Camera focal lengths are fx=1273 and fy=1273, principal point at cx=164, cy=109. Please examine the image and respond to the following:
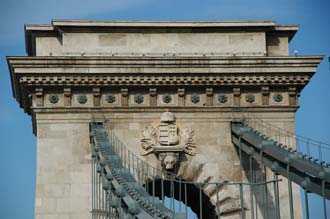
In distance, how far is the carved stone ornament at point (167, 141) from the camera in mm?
41719

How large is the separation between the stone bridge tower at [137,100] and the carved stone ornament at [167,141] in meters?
0.09

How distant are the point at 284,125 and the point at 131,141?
17.0 feet

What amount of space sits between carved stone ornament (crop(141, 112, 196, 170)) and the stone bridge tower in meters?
0.09

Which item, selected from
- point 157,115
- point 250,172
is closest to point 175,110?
point 157,115

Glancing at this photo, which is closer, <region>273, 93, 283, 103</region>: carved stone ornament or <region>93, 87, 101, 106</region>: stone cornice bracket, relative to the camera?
<region>93, 87, 101, 106</region>: stone cornice bracket

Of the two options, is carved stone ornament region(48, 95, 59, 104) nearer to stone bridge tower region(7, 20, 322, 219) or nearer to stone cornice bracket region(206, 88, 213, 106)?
stone bridge tower region(7, 20, 322, 219)

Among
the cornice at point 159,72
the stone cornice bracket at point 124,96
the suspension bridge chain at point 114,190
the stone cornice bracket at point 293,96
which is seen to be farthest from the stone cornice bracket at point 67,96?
the stone cornice bracket at point 293,96

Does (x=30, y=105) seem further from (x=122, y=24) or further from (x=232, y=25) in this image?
(x=232, y=25)

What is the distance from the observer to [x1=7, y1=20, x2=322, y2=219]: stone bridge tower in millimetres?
41750

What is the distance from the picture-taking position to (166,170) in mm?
41688

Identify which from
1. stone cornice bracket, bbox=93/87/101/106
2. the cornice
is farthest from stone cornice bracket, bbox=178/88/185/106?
stone cornice bracket, bbox=93/87/101/106

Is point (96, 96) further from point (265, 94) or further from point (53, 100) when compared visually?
point (265, 94)

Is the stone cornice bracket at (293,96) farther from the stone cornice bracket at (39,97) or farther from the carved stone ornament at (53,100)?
the stone cornice bracket at (39,97)

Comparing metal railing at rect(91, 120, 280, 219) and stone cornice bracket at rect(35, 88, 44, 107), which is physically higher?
stone cornice bracket at rect(35, 88, 44, 107)
